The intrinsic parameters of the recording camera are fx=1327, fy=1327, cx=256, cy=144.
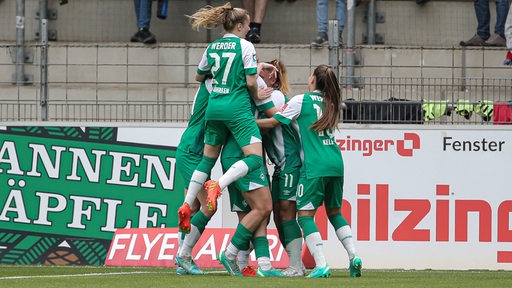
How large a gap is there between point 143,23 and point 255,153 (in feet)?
25.4

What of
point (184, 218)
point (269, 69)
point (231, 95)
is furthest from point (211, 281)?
point (269, 69)

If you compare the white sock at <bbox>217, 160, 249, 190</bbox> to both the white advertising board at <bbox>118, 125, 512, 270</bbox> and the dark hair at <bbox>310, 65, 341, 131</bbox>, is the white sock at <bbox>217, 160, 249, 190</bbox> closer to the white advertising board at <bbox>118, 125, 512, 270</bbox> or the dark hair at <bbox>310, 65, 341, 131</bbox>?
the dark hair at <bbox>310, 65, 341, 131</bbox>

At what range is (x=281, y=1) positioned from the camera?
19562mm

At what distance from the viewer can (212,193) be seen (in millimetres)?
10570

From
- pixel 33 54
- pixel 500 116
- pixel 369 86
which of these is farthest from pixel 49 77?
pixel 500 116

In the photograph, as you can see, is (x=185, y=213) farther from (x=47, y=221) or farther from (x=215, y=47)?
(x=47, y=221)

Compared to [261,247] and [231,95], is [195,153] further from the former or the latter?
[261,247]

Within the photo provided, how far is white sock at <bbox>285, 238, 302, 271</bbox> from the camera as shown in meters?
11.3

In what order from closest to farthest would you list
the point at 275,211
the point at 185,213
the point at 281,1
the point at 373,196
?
the point at 185,213 < the point at 275,211 < the point at 373,196 < the point at 281,1

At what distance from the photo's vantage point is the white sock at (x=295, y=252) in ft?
36.9

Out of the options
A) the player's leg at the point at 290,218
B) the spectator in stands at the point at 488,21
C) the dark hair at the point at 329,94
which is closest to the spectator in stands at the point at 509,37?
the spectator in stands at the point at 488,21

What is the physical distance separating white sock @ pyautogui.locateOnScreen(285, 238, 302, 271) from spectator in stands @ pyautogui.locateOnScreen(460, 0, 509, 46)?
312 inches

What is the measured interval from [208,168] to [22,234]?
4528 millimetres

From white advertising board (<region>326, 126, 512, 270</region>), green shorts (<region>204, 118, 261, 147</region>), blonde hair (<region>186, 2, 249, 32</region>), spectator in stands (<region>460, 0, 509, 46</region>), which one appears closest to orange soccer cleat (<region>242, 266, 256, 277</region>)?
green shorts (<region>204, 118, 261, 147</region>)
